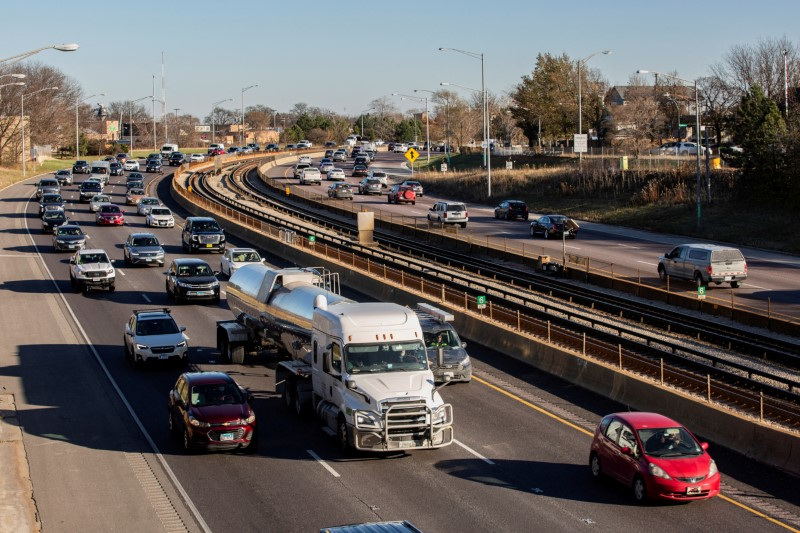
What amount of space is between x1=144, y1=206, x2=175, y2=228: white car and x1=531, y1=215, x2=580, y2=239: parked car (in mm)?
22441

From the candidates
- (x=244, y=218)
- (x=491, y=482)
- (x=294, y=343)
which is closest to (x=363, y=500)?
(x=491, y=482)

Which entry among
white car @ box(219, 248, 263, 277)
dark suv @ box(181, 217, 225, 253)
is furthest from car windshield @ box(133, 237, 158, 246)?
white car @ box(219, 248, 263, 277)

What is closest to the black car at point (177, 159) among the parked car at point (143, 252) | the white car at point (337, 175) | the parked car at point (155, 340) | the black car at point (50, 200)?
the white car at point (337, 175)

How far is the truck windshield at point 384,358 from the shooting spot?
66.2 ft

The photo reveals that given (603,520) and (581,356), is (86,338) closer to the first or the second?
(581,356)

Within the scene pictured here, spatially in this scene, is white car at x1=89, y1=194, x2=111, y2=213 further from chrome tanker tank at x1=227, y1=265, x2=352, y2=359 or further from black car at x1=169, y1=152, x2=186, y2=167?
black car at x1=169, y1=152, x2=186, y2=167

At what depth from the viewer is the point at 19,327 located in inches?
1374

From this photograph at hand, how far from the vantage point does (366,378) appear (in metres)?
20.0

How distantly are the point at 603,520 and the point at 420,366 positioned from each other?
5385mm

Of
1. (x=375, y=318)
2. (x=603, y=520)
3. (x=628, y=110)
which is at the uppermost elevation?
(x=628, y=110)

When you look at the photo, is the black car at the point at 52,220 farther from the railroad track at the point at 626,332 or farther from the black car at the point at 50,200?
the railroad track at the point at 626,332

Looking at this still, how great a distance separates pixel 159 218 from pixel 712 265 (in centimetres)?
3424

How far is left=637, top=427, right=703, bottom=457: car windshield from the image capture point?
1728 cm

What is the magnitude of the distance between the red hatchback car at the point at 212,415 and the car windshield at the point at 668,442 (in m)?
7.79
